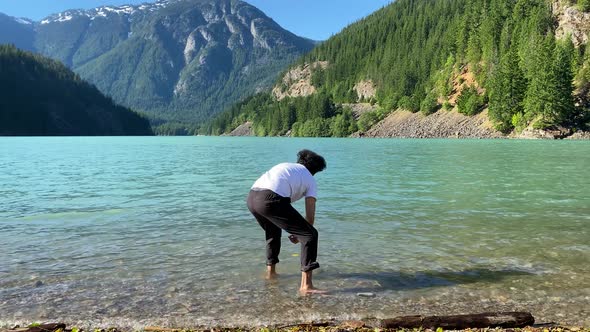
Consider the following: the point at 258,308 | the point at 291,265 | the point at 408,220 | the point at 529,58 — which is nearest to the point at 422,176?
the point at 408,220

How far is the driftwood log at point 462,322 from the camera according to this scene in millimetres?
6059

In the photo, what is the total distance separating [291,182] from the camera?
7.70m

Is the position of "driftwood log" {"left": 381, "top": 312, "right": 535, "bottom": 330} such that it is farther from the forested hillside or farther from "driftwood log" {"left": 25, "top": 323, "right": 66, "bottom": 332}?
the forested hillside

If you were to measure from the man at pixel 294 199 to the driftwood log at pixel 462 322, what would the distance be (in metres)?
2.08

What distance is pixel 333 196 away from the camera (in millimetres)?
20703

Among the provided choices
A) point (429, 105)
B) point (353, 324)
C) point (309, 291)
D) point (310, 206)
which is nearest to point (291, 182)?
point (310, 206)

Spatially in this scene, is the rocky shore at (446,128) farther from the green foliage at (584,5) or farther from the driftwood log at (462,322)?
the driftwood log at (462,322)

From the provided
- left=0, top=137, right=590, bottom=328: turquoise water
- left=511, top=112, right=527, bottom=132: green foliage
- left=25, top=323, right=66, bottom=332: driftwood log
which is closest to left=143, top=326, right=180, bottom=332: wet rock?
left=0, top=137, right=590, bottom=328: turquoise water

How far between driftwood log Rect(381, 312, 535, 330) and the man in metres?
2.08

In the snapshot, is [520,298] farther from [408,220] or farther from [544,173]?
[544,173]

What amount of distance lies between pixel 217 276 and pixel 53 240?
230 inches

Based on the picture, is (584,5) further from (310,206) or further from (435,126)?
(310,206)

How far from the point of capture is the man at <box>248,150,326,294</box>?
771 centimetres

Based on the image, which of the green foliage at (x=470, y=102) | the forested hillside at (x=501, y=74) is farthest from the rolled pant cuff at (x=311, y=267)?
the green foliage at (x=470, y=102)
